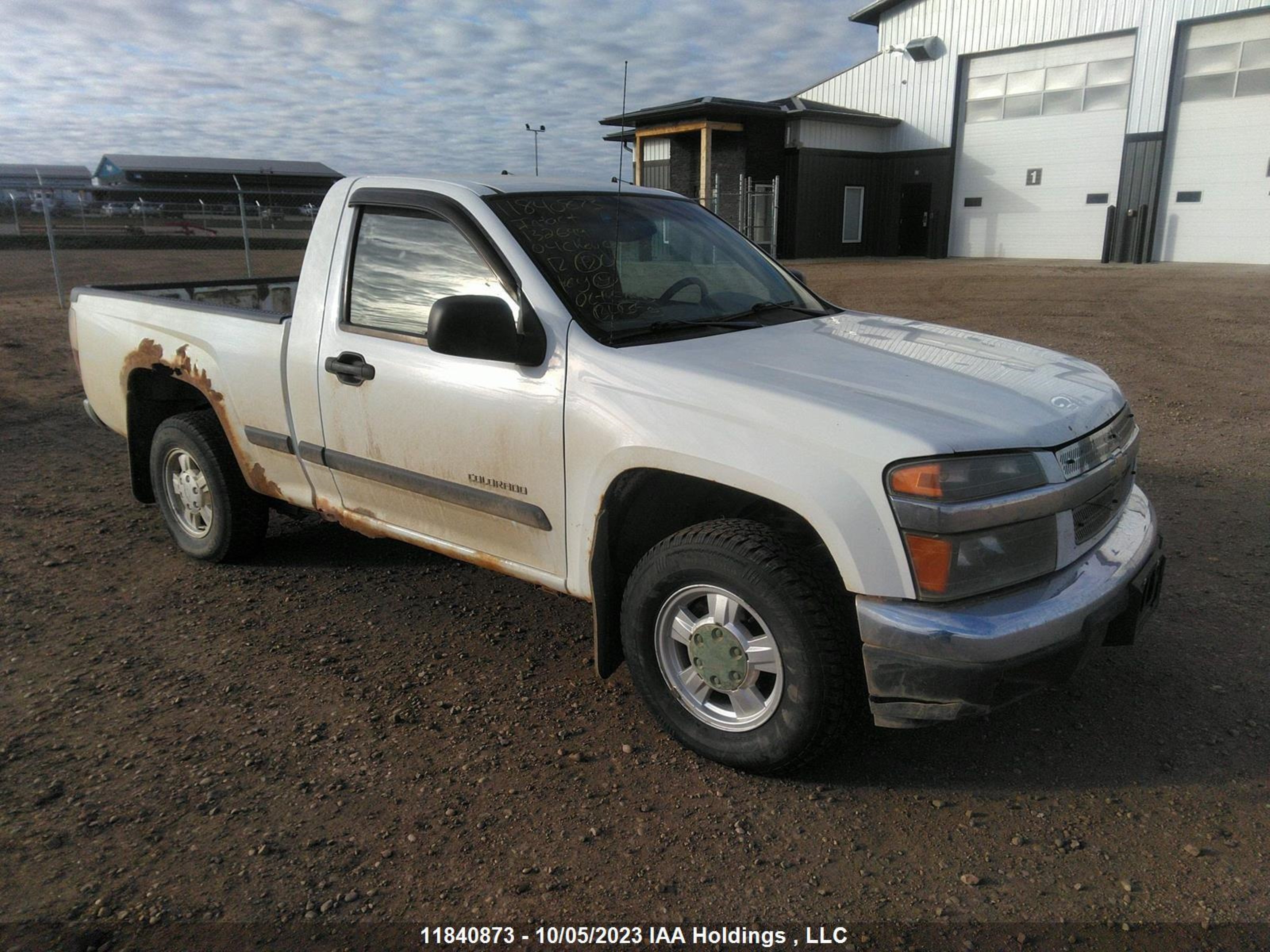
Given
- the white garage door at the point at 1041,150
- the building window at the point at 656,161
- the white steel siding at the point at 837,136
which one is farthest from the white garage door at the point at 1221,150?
the building window at the point at 656,161

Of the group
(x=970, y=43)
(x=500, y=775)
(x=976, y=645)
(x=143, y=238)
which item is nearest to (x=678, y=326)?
(x=976, y=645)

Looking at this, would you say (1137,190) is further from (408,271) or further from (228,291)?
(408,271)

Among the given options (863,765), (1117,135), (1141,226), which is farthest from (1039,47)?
(863,765)

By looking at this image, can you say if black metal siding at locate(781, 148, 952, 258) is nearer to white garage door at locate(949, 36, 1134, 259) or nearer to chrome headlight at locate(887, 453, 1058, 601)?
white garage door at locate(949, 36, 1134, 259)

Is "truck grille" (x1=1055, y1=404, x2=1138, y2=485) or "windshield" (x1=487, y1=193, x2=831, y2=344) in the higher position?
"windshield" (x1=487, y1=193, x2=831, y2=344)

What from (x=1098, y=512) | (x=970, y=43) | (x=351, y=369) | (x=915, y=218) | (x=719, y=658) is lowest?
(x=719, y=658)

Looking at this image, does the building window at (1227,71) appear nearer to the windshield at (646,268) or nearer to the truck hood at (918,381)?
the windshield at (646,268)

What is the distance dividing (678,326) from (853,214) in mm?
29087

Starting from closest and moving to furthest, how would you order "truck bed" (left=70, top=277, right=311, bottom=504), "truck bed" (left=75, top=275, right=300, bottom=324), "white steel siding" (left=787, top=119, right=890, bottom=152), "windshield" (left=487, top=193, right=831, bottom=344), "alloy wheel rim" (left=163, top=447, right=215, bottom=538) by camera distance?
1. "windshield" (left=487, top=193, right=831, bottom=344)
2. "truck bed" (left=70, top=277, right=311, bottom=504)
3. "alloy wheel rim" (left=163, top=447, right=215, bottom=538)
4. "truck bed" (left=75, top=275, right=300, bottom=324)
5. "white steel siding" (left=787, top=119, right=890, bottom=152)

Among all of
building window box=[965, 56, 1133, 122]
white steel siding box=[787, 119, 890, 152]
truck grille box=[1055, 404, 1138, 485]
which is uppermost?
building window box=[965, 56, 1133, 122]

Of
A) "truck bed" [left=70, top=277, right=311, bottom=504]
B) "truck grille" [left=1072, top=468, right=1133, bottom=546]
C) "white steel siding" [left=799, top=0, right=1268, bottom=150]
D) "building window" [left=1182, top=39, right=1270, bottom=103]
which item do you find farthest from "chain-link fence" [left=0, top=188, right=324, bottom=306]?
"building window" [left=1182, top=39, right=1270, bottom=103]

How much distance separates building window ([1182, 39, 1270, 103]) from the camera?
22.8m

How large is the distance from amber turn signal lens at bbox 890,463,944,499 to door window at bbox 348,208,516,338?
157cm

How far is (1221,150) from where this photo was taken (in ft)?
78.3
